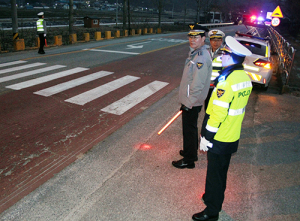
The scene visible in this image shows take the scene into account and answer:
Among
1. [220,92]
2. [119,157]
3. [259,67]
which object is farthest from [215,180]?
[259,67]

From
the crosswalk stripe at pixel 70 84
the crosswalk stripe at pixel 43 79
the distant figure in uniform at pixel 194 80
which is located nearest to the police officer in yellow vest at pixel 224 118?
the distant figure in uniform at pixel 194 80

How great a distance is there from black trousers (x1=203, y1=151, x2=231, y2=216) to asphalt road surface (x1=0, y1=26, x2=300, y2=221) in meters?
0.31

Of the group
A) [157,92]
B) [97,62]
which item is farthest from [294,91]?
[97,62]

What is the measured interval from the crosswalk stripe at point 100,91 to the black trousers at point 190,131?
3711 millimetres

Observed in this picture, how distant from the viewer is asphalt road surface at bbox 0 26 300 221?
138 inches

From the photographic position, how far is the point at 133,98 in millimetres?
7824

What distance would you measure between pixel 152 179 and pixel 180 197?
56cm

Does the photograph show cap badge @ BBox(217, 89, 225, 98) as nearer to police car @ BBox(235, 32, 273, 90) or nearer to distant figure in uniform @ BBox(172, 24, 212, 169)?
distant figure in uniform @ BBox(172, 24, 212, 169)

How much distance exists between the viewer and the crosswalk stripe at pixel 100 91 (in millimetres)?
7308

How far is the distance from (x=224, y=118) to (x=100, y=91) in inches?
229

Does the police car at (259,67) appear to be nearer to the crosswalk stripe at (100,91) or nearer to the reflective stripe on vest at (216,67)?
the reflective stripe on vest at (216,67)

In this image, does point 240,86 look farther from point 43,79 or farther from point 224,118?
point 43,79

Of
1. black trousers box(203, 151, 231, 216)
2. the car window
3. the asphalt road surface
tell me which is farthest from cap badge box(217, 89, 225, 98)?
the car window

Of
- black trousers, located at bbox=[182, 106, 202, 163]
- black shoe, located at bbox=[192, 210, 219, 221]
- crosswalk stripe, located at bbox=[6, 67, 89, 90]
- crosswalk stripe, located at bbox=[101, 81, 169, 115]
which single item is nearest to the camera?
black shoe, located at bbox=[192, 210, 219, 221]
